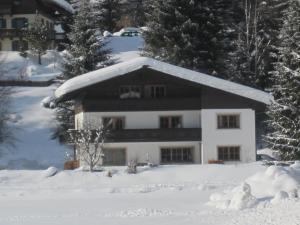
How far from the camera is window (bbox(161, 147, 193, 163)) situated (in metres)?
41.9

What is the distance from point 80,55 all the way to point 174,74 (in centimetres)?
1052

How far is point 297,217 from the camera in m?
16.5

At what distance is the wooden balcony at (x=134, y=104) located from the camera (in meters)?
41.8

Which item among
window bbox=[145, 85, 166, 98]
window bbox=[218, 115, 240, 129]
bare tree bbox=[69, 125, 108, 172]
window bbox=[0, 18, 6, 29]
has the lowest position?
bare tree bbox=[69, 125, 108, 172]

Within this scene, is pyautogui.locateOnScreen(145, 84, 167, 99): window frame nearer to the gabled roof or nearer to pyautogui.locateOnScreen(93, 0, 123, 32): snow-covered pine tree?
the gabled roof

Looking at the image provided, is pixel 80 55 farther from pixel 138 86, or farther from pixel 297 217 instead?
pixel 297 217

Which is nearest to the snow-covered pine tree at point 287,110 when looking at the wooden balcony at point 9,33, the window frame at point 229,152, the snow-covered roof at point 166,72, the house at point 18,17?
the snow-covered roof at point 166,72

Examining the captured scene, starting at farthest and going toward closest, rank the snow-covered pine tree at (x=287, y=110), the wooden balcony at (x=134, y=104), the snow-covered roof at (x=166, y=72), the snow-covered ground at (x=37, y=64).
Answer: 1. the snow-covered ground at (x=37, y=64)
2. the wooden balcony at (x=134, y=104)
3. the snow-covered roof at (x=166, y=72)
4. the snow-covered pine tree at (x=287, y=110)

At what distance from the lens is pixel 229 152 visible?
42188mm

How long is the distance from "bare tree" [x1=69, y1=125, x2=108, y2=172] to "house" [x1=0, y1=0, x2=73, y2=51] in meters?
33.4

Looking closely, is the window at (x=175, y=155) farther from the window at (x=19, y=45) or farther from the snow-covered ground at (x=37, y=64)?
the window at (x=19, y=45)

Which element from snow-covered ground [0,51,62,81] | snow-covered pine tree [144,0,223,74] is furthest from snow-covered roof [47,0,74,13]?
snow-covered pine tree [144,0,223,74]

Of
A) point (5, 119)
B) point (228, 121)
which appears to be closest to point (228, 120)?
point (228, 121)

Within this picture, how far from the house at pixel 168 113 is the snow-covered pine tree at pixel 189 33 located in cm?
584
